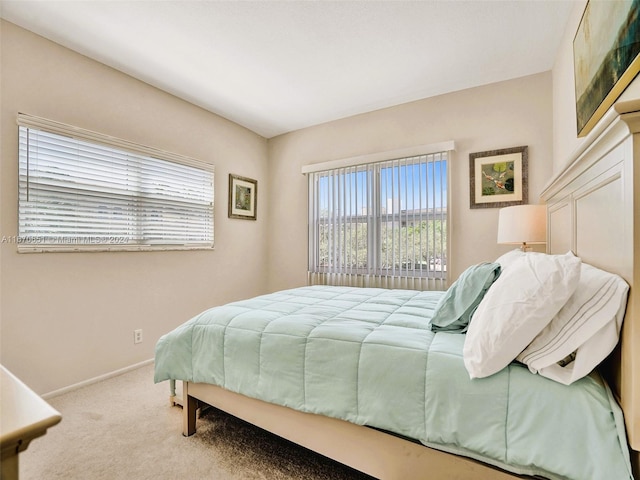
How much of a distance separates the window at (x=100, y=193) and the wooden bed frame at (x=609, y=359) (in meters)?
1.55

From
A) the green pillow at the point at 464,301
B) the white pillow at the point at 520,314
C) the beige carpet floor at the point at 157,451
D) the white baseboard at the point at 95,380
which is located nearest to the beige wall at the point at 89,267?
the white baseboard at the point at 95,380

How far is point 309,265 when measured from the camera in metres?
3.82

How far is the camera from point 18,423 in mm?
495

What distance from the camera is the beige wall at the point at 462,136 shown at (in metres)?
2.68

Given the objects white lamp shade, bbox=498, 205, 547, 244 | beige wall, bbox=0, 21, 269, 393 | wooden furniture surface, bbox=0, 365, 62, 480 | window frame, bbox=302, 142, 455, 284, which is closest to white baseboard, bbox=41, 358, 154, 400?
beige wall, bbox=0, 21, 269, 393

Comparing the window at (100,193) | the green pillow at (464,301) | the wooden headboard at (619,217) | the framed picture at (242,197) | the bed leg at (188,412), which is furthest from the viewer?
the framed picture at (242,197)

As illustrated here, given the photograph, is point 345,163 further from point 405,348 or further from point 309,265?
point 405,348

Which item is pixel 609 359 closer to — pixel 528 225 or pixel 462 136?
pixel 528 225

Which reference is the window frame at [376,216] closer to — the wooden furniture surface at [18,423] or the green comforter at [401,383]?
the green comforter at [401,383]

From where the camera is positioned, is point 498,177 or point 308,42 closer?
point 308,42

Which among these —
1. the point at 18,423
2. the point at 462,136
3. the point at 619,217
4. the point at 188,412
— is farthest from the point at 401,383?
the point at 462,136

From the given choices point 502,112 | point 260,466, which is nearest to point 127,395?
point 260,466

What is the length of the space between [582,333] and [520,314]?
0.16 meters

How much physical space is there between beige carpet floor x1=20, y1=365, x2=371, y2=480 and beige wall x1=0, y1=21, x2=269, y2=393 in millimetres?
458
